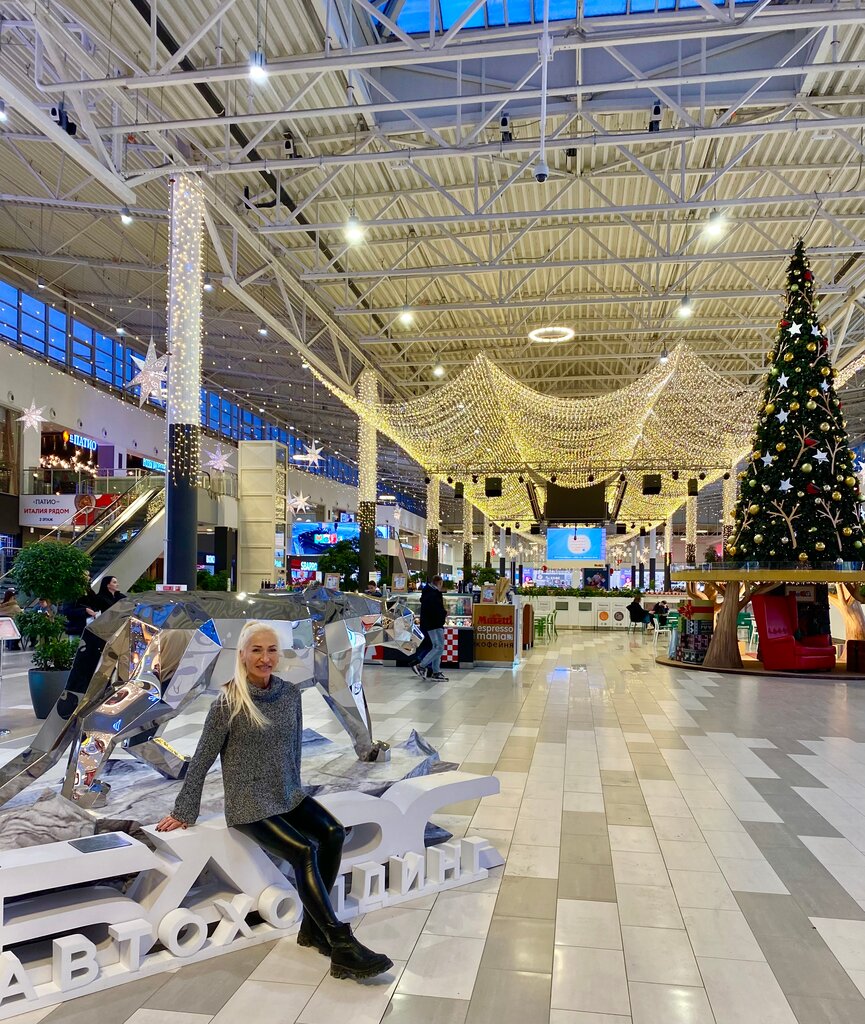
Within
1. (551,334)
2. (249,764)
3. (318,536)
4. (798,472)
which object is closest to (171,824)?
(249,764)

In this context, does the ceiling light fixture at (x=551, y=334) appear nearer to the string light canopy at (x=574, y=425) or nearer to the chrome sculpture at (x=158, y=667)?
the string light canopy at (x=574, y=425)

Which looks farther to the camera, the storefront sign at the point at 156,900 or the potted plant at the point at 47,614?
the potted plant at the point at 47,614

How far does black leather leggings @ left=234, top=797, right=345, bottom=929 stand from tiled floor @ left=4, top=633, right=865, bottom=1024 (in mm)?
226

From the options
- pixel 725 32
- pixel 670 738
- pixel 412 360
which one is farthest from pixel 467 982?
pixel 412 360

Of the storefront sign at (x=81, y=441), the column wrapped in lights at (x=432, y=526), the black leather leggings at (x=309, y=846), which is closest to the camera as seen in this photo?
the black leather leggings at (x=309, y=846)

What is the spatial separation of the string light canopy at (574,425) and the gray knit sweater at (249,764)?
11.9m

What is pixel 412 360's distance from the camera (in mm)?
23750

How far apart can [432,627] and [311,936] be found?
7.95m

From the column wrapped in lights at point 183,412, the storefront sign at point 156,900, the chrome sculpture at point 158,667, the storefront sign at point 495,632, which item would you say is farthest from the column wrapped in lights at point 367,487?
the storefront sign at point 156,900

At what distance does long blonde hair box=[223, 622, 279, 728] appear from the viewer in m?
2.87

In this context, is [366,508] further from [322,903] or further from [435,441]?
[322,903]

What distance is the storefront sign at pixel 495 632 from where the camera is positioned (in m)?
12.8

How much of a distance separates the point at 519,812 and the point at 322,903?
2.13 meters

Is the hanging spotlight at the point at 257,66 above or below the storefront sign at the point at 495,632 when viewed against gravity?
above
